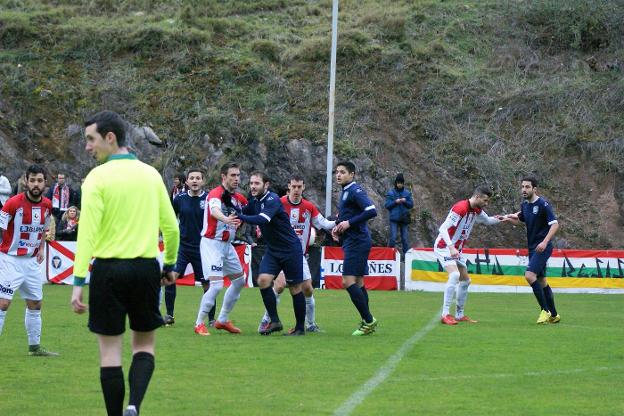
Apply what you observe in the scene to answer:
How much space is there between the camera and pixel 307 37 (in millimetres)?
39500

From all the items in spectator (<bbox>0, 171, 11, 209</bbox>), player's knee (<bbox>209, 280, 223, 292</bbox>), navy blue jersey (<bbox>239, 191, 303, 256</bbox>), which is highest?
spectator (<bbox>0, 171, 11, 209</bbox>)

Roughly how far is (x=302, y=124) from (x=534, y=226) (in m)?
17.8

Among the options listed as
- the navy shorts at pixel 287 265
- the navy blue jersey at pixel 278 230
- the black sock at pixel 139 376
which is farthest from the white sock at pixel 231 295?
the black sock at pixel 139 376

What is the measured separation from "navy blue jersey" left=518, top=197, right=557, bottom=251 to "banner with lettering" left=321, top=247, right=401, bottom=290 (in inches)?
350

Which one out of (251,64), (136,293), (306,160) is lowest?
(136,293)

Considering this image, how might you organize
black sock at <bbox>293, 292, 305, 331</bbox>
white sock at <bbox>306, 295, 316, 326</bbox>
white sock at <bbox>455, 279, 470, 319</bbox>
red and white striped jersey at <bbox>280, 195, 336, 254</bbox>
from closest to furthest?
black sock at <bbox>293, 292, 305, 331</bbox>
white sock at <bbox>306, 295, 316, 326</bbox>
red and white striped jersey at <bbox>280, 195, 336, 254</bbox>
white sock at <bbox>455, 279, 470, 319</bbox>

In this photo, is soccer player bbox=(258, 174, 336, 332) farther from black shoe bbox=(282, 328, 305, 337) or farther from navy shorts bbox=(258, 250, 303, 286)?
navy shorts bbox=(258, 250, 303, 286)

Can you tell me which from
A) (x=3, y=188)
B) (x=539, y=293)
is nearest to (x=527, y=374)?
(x=539, y=293)

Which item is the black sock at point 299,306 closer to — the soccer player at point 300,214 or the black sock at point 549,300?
the soccer player at point 300,214

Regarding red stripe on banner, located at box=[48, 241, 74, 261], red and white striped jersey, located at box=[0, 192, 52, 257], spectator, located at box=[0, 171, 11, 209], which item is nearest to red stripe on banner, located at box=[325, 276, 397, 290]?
red stripe on banner, located at box=[48, 241, 74, 261]

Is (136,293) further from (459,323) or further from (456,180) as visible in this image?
(456,180)

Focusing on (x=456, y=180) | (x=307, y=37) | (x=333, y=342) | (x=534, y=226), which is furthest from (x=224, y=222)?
(x=307, y=37)

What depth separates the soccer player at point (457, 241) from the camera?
15766 millimetres

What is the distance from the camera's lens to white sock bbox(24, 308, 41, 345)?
11.4m
